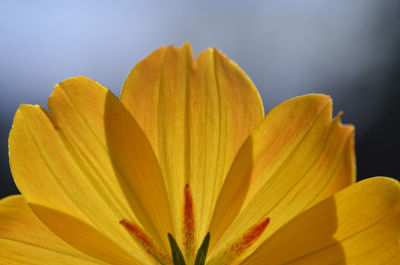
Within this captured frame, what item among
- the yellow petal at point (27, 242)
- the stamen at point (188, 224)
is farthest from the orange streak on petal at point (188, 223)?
the yellow petal at point (27, 242)

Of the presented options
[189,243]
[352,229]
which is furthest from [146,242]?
[352,229]

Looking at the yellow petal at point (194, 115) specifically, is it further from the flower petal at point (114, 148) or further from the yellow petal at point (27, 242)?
the yellow petal at point (27, 242)

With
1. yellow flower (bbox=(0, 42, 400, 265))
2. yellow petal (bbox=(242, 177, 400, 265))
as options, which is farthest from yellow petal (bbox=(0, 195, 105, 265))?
yellow petal (bbox=(242, 177, 400, 265))

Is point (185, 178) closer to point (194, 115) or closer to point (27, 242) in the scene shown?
point (194, 115)

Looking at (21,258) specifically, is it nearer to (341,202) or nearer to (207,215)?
(207,215)

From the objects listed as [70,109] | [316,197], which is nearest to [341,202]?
[316,197]
